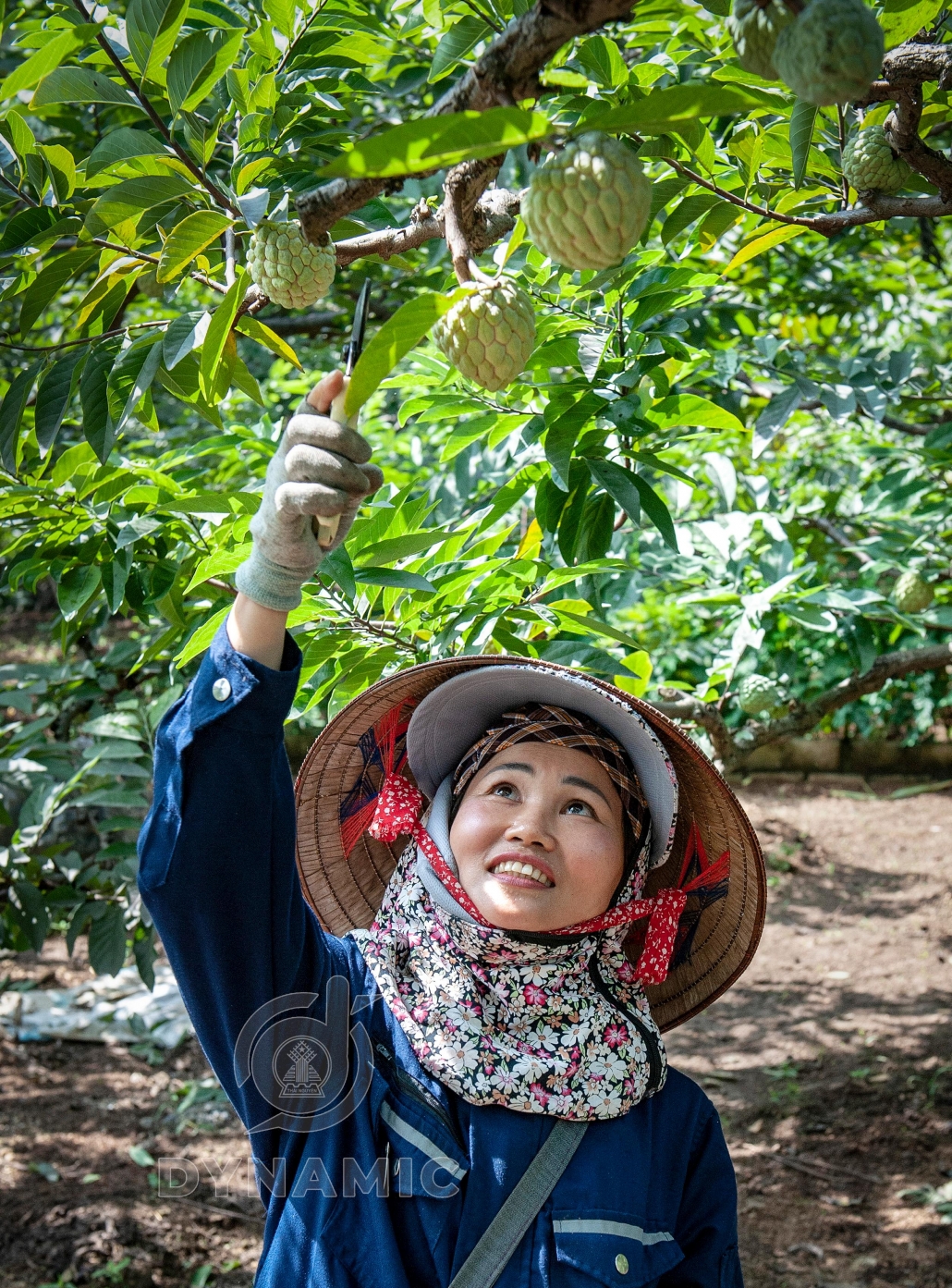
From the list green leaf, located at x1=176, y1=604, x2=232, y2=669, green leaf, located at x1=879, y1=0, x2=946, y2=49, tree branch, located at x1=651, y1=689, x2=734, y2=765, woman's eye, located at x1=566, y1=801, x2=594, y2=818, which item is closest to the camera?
green leaf, located at x1=879, y1=0, x2=946, y2=49

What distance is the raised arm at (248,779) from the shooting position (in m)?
1.02

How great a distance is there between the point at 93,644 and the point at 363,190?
2486 mm

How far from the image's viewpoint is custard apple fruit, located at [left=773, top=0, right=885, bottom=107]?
798mm

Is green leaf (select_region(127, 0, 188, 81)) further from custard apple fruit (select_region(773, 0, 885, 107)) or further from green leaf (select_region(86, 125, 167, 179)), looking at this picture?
custard apple fruit (select_region(773, 0, 885, 107))

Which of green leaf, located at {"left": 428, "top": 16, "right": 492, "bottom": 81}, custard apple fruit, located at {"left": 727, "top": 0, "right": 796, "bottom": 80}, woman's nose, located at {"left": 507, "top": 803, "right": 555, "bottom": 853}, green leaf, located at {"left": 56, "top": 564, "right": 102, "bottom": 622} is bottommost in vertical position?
woman's nose, located at {"left": 507, "top": 803, "right": 555, "bottom": 853}

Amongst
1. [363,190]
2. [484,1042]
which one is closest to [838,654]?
[484,1042]

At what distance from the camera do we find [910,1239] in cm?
332

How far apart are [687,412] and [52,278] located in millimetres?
975

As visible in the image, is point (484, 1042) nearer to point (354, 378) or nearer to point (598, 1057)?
point (598, 1057)

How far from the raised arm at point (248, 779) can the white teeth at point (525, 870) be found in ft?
0.89

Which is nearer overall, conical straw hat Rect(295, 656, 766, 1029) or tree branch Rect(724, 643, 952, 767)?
conical straw hat Rect(295, 656, 766, 1029)

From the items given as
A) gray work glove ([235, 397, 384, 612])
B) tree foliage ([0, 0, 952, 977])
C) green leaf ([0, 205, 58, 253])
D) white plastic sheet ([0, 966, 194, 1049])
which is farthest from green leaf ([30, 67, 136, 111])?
white plastic sheet ([0, 966, 194, 1049])

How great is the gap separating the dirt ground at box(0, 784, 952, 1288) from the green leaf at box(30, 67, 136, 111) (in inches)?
113

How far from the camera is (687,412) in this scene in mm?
1876
